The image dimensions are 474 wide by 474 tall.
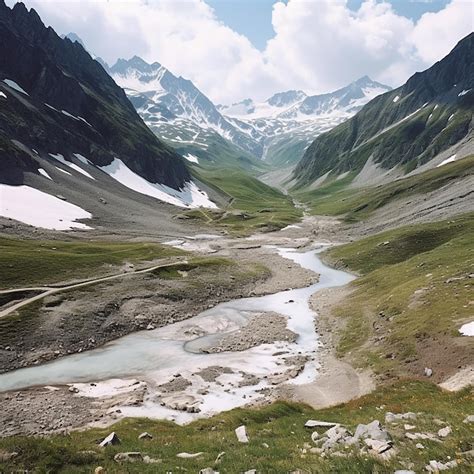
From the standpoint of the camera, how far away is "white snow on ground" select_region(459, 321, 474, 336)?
43.0m

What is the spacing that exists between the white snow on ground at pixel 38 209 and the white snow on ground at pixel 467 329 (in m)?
123

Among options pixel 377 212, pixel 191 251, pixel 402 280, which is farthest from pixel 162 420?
pixel 377 212

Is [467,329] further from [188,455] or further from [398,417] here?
[188,455]

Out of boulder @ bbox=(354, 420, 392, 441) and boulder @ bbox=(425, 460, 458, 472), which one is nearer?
boulder @ bbox=(425, 460, 458, 472)

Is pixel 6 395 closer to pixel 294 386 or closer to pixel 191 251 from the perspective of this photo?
pixel 294 386

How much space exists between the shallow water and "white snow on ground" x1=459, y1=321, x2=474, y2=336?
17.3m

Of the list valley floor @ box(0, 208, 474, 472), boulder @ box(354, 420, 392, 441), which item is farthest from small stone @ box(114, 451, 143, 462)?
boulder @ box(354, 420, 392, 441)

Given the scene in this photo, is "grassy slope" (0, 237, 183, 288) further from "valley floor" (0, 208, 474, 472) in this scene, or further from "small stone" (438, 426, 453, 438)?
"small stone" (438, 426, 453, 438)

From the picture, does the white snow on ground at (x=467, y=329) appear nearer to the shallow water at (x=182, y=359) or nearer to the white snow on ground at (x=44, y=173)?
the shallow water at (x=182, y=359)

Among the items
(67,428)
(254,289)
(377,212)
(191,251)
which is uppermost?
(377,212)

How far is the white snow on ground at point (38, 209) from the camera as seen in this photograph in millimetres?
132375

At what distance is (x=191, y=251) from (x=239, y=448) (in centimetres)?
11057

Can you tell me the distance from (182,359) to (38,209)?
114 m

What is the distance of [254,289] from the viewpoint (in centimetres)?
9156
